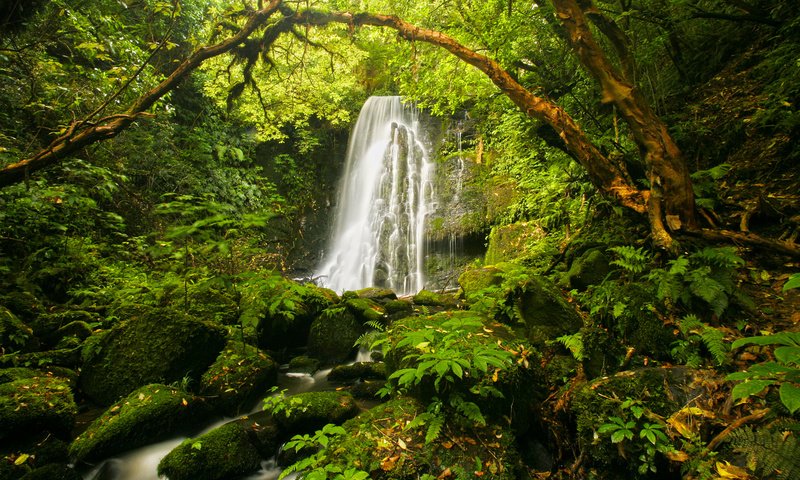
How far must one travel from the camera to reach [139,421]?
12.0 feet

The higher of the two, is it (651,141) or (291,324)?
(651,141)

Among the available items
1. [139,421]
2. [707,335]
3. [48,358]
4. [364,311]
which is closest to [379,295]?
[364,311]

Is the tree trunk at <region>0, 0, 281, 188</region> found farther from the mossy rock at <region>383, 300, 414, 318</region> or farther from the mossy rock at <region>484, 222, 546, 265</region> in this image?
the mossy rock at <region>484, 222, 546, 265</region>

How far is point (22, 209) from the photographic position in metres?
5.86

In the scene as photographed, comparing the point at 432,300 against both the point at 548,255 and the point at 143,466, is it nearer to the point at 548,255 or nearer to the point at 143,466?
the point at 548,255

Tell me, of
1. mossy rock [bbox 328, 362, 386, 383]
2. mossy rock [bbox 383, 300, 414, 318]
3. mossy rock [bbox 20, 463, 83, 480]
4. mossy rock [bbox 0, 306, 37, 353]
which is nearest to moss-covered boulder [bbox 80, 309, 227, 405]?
mossy rock [bbox 0, 306, 37, 353]

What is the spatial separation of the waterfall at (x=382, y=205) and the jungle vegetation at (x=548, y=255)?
461 centimetres

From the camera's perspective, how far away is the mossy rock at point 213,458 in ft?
10.5

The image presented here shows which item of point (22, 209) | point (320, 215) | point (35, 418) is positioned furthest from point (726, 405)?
point (320, 215)

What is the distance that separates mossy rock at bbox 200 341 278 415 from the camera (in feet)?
14.1

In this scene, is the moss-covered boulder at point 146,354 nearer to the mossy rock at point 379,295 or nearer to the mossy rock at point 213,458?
the mossy rock at point 213,458

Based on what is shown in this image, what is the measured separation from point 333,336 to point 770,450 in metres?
5.63

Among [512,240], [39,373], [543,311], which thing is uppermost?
[512,240]

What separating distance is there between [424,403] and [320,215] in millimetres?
14315
